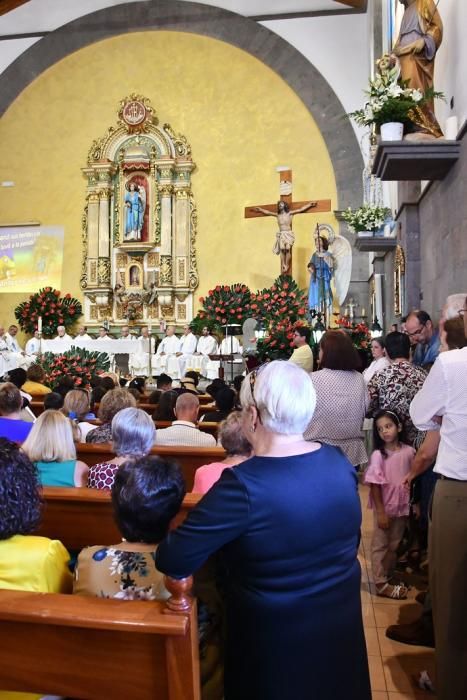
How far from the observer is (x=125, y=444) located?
2.97 metres

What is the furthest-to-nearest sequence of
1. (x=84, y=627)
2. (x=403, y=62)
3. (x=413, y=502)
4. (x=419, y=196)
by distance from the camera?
(x=419, y=196) → (x=403, y=62) → (x=413, y=502) → (x=84, y=627)

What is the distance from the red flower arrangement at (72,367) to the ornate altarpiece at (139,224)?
7.19m

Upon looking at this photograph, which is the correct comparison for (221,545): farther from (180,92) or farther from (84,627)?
(180,92)

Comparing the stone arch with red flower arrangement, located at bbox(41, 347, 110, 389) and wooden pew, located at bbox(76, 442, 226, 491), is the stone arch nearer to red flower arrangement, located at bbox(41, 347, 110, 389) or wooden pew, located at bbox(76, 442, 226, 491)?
red flower arrangement, located at bbox(41, 347, 110, 389)

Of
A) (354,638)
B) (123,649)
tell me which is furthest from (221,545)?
(354,638)

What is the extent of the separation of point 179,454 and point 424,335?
1.95 meters

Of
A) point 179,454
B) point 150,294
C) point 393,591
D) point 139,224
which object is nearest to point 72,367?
point 179,454

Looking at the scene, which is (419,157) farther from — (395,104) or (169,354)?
(169,354)

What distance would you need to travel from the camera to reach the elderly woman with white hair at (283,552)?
153cm

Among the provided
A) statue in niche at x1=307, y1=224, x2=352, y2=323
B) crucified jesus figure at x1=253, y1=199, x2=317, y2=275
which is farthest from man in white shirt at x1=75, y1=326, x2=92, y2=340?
statue in niche at x1=307, y1=224, x2=352, y2=323

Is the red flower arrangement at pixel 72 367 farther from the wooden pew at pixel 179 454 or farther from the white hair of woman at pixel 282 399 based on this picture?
the white hair of woman at pixel 282 399

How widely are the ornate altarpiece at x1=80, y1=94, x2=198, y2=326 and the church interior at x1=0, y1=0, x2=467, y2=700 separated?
54mm

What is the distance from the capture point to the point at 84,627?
148 centimetres

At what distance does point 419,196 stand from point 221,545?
221 inches
